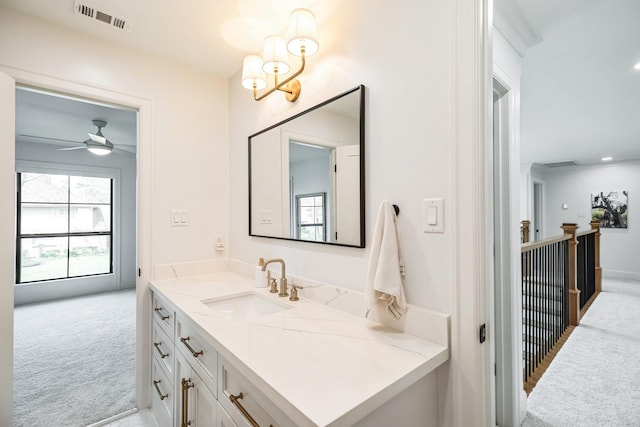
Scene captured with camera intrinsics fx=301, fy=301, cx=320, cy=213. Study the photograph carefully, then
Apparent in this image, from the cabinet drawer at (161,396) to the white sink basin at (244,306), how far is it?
0.46m

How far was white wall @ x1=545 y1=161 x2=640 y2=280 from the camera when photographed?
19.1ft

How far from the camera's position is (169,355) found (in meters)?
1.69

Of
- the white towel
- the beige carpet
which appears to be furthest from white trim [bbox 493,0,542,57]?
the beige carpet

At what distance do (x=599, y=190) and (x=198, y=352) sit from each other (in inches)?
322

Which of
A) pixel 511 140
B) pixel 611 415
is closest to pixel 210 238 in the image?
pixel 511 140

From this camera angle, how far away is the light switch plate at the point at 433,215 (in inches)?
41.6

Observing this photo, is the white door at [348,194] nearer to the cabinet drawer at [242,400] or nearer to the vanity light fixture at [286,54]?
the vanity light fixture at [286,54]

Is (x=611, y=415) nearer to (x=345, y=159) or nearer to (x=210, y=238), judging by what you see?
(x=345, y=159)

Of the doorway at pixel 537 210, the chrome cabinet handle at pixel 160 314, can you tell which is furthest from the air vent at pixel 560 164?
the chrome cabinet handle at pixel 160 314

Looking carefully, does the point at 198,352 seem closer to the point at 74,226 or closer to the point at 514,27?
the point at 514,27

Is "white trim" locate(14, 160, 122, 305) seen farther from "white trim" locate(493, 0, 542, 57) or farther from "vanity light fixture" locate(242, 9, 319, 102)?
"white trim" locate(493, 0, 542, 57)

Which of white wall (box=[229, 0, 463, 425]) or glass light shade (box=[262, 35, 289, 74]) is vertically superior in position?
glass light shade (box=[262, 35, 289, 74])

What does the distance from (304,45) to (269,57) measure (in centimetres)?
23

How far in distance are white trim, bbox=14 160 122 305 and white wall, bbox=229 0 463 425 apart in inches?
192
